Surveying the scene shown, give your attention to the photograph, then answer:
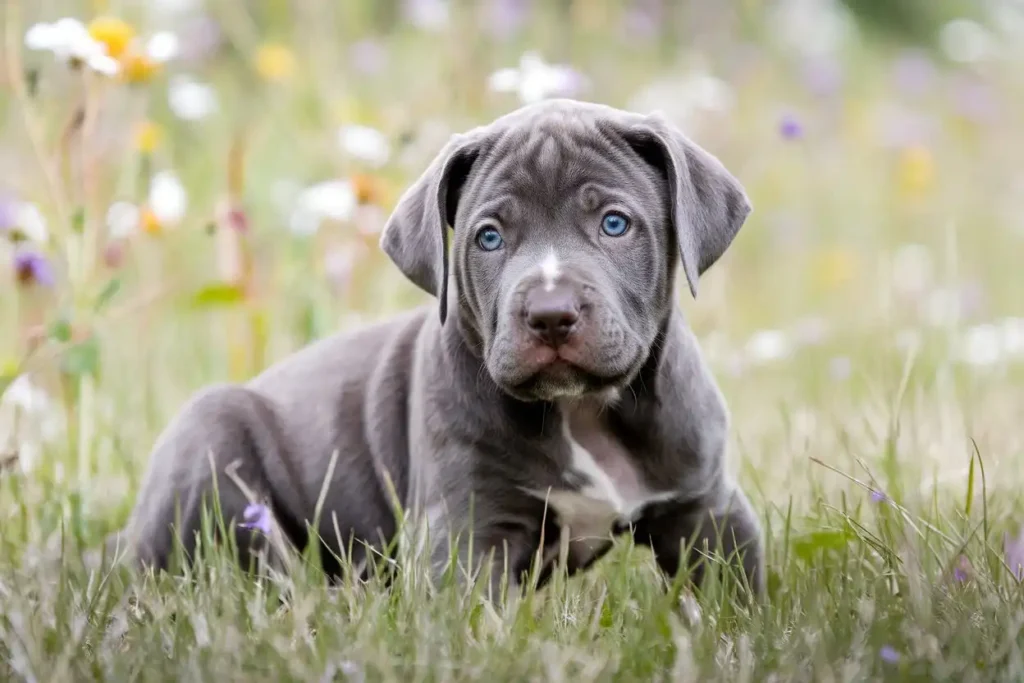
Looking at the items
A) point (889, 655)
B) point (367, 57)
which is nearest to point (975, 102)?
point (367, 57)

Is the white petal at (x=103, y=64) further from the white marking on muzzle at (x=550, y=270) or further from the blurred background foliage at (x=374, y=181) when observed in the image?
the white marking on muzzle at (x=550, y=270)

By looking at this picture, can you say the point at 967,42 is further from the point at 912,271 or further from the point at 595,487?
the point at 595,487

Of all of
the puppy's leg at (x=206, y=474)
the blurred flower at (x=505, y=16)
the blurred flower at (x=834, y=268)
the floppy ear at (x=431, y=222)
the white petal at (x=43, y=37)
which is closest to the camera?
the floppy ear at (x=431, y=222)

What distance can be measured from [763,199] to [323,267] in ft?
12.6

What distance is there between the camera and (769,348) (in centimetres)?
621

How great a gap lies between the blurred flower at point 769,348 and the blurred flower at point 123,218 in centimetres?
284

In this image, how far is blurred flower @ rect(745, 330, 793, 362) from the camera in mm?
6168

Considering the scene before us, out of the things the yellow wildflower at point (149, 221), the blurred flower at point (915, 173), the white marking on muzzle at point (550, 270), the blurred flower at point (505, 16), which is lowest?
the blurred flower at point (915, 173)

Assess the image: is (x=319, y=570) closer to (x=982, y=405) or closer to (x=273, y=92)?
(x=982, y=405)

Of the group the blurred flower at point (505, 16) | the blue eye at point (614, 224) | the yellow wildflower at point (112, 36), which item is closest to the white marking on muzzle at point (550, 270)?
the blue eye at point (614, 224)

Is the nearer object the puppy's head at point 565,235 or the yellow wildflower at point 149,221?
the puppy's head at point 565,235

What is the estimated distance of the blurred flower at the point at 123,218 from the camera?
4.80 m

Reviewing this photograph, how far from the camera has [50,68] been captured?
790 centimetres

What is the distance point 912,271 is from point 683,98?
5.70ft
